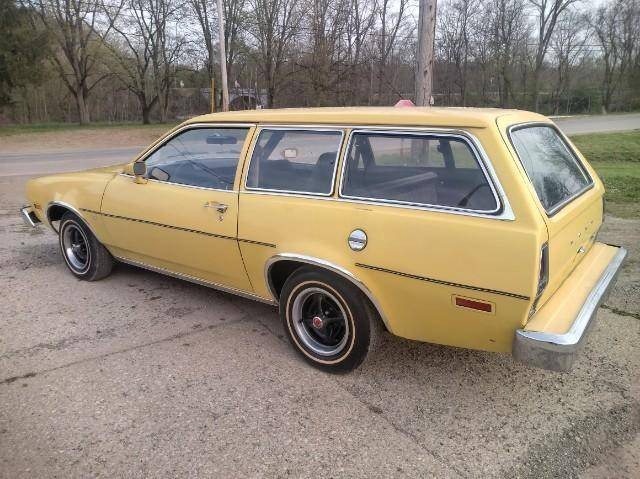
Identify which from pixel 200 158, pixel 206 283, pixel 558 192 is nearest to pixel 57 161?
pixel 200 158

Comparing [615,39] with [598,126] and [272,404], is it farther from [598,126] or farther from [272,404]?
[272,404]

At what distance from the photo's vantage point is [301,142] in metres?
3.42

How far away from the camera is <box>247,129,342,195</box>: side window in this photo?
3176 millimetres

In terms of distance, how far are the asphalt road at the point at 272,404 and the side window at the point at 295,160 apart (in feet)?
3.72

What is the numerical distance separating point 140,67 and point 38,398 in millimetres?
35957

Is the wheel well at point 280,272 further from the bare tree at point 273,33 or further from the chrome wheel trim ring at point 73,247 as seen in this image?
the bare tree at point 273,33

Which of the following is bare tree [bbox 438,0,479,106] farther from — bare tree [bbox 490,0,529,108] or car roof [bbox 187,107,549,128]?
car roof [bbox 187,107,549,128]

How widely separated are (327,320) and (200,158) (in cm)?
164

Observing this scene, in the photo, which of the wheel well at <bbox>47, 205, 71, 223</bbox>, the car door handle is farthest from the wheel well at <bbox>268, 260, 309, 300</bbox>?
the wheel well at <bbox>47, 205, 71, 223</bbox>

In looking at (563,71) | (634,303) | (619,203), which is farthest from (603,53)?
(634,303)

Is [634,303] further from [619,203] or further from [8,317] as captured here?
[8,317]

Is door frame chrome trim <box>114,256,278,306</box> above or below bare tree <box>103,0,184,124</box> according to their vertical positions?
below

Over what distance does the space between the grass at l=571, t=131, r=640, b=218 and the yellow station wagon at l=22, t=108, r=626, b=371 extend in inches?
179

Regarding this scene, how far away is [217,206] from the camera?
139 inches
